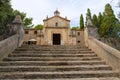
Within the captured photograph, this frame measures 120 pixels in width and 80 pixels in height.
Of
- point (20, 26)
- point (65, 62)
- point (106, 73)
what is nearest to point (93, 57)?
point (65, 62)

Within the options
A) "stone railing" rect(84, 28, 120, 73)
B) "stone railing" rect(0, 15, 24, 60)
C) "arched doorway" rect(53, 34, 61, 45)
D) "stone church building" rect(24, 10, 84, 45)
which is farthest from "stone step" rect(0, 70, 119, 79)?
"arched doorway" rect(53, 34, 61, 45)

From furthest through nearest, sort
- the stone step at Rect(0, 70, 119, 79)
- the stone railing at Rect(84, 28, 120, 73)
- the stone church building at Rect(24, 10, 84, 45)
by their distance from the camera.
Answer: the stone church building at Rect(24, 10, 84, 45), the stone railing at Rect(84, 28, 120, 73), the stone step at Rect(0, 70, 119, 79)

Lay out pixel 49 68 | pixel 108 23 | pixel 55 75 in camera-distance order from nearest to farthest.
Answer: pixel 55 75 → pixel 49 68 → pixel 108 23

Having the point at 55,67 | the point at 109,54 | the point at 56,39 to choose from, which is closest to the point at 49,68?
the point at 55,67

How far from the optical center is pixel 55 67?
5.63m

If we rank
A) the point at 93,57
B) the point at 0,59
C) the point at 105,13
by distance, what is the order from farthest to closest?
1. the point at 105,13
2. the point at 93,57
3. the point at 0,59

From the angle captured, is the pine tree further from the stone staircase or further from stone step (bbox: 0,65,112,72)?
stone step (bbox: 0,65,112,72)

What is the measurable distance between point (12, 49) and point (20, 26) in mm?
1805

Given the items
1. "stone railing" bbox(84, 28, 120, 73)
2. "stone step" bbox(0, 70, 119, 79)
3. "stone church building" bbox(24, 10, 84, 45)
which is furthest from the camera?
"stone church building" bbox(24, 10, 84, 45)

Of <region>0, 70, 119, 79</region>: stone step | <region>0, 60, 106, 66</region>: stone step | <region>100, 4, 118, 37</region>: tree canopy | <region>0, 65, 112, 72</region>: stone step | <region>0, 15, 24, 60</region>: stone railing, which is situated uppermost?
<region>100, 4, 118, 37</region>: tree canopy

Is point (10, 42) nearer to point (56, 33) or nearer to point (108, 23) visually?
point (56, 33)

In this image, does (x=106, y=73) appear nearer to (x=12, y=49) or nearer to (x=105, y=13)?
(x=12, y=49)

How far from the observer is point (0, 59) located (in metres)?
5.95

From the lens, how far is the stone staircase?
5012mm
